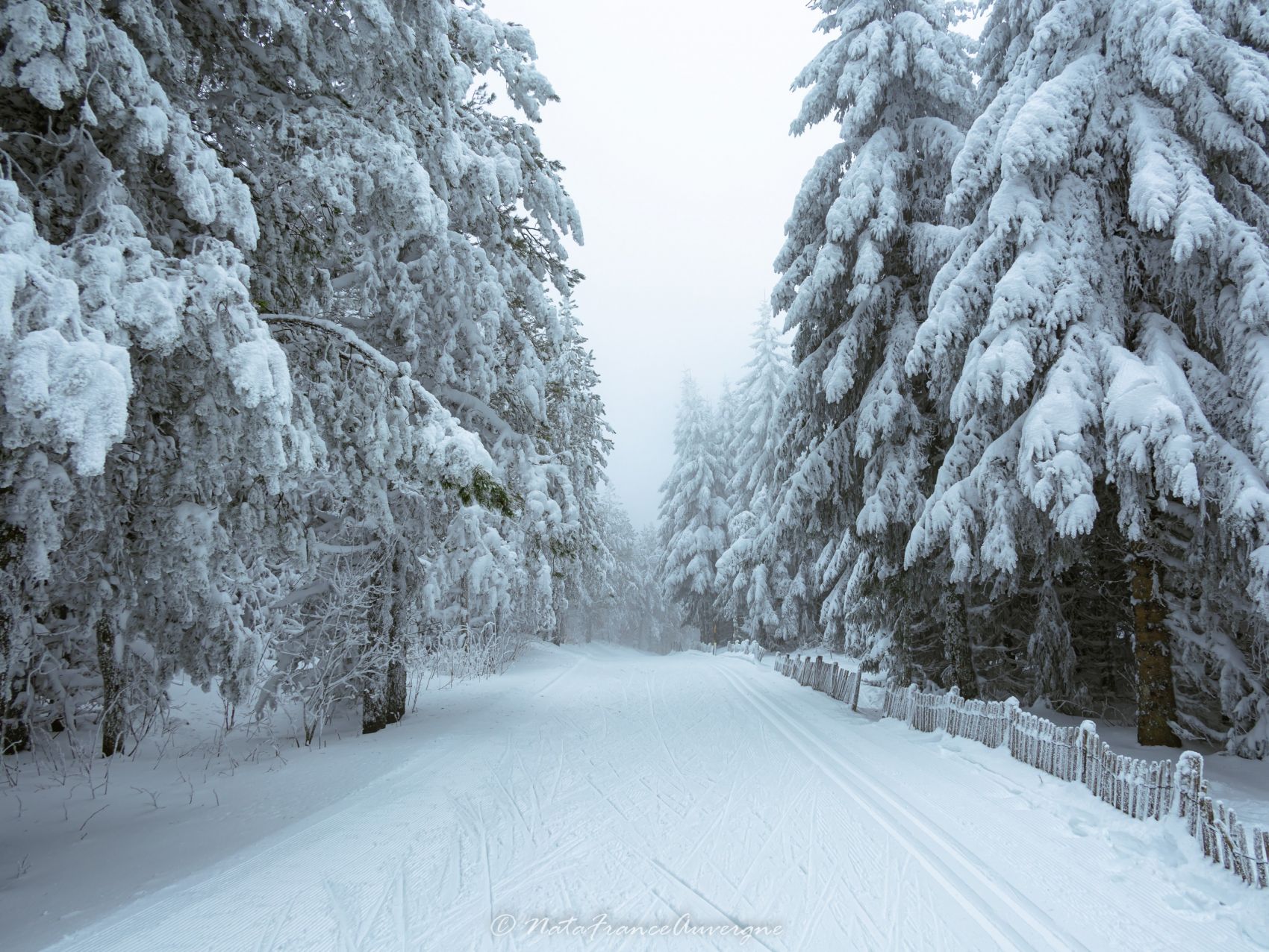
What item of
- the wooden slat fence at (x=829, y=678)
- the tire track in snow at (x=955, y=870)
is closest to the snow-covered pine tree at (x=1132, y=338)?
the tire track in snow at (x=955, y=870)

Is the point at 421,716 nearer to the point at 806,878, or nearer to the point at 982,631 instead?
the point at 806,878

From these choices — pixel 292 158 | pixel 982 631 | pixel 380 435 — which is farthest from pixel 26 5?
pixel 982 631

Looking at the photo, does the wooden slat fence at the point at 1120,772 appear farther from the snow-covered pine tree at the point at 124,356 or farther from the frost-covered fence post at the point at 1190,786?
the snow-covered pine tree at the point at 124,356

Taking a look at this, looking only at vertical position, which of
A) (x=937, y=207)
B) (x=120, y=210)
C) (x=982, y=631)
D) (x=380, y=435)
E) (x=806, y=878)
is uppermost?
(x=937, y=207)

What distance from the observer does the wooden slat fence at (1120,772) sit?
4770mm

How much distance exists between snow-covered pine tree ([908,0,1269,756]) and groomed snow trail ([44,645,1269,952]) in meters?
2.93

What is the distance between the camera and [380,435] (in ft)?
19.1

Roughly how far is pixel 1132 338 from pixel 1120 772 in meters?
5.76

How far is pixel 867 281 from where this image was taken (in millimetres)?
11922

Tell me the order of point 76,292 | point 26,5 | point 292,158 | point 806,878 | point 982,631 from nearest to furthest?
point 76,292
point 26,5
point 806,878
point 292,158
point 982,631

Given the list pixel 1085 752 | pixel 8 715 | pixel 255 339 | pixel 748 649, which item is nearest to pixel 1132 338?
pixel 1085 752

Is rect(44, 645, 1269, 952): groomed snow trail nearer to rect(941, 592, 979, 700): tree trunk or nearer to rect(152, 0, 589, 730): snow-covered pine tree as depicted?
rect(152, 0, 589, 730): snow-covered pine tree

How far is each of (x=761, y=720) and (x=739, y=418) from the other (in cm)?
2590

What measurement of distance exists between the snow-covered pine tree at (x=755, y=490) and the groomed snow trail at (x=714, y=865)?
52.4ft
